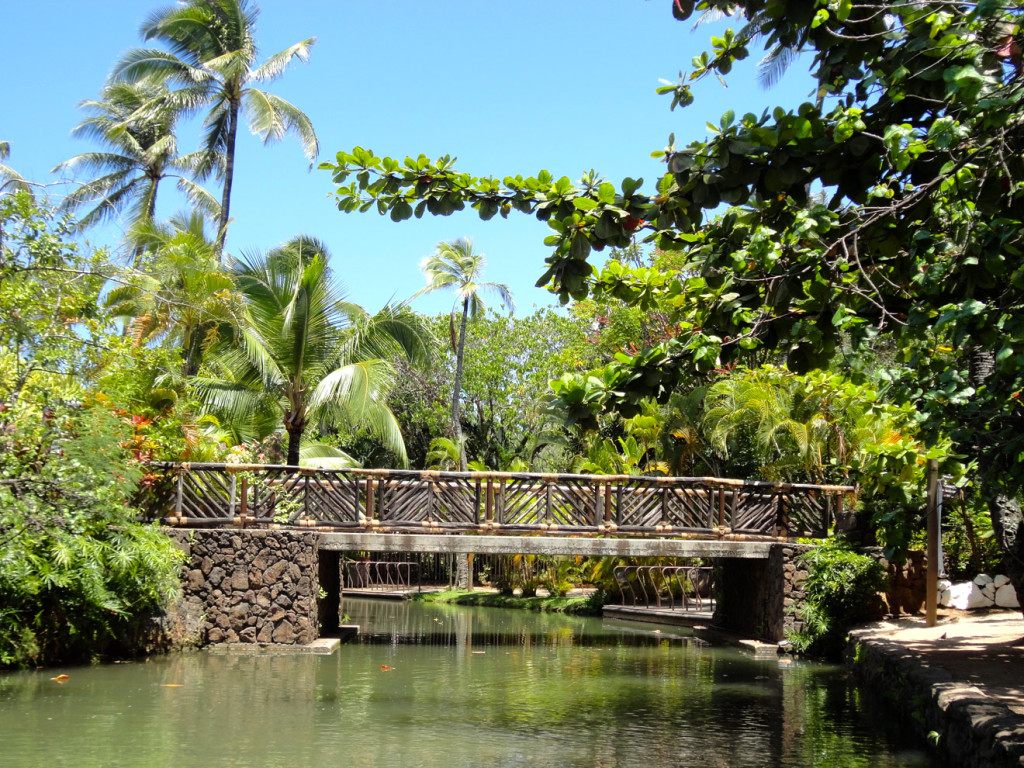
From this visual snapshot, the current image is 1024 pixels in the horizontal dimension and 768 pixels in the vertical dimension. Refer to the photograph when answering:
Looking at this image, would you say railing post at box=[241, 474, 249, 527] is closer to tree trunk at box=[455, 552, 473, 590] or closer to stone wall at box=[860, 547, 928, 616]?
stone wall at box=[860, 547, 928, 616]

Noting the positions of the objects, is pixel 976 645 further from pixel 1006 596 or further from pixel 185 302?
pixel 185 302

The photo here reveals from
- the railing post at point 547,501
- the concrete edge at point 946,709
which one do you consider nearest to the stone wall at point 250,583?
the railing post at point 547,501

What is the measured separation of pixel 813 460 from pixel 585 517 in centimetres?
559

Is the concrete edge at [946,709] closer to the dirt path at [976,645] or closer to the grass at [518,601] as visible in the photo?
the dirt path at [976,645]

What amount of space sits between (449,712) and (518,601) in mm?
15674

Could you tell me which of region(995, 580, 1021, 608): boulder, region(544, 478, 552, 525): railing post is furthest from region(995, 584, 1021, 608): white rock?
region(544, 478, 552, 525): railing post

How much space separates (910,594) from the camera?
15031mm

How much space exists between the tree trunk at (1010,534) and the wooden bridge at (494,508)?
528cm

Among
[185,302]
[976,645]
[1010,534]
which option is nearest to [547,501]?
[976,645]

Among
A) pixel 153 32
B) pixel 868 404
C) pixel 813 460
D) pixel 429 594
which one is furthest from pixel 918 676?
pixel 153 32

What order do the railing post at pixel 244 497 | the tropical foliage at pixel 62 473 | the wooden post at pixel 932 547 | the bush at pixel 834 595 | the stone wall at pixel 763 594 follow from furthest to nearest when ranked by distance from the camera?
the stone wall at pixel 763 594
the railing post at pixel 244 497
the bush at pixel 834 595
the wooden post at pixel 932 547
the tropical foliage at pixel 62 473

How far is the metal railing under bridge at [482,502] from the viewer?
15.0 m

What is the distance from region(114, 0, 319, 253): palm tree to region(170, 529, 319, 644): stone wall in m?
11.5

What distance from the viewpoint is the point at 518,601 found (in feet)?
85.3
